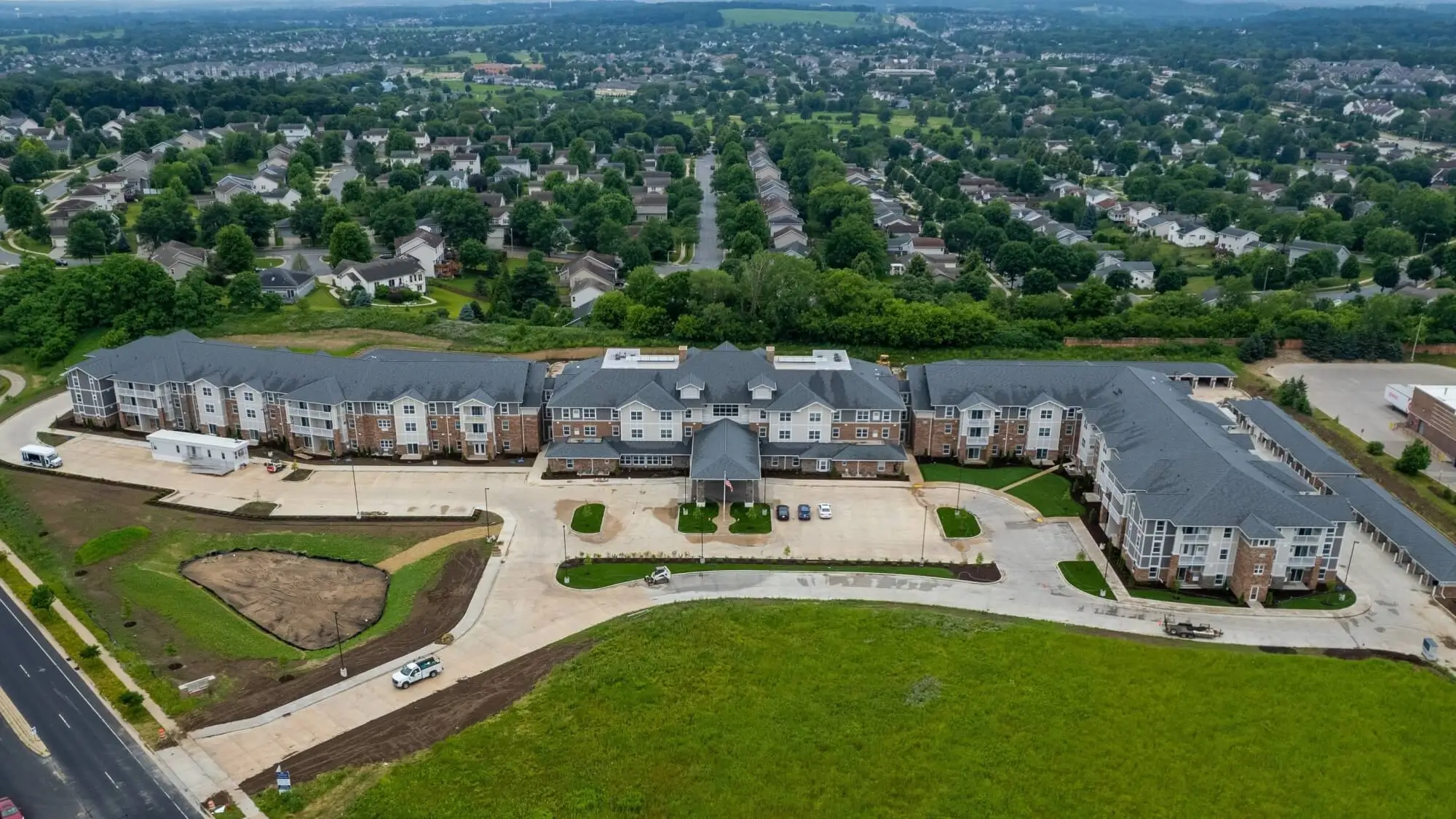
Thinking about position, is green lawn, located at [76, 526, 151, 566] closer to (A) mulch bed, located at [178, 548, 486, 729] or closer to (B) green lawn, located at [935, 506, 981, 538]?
(A) mulch bed, located at [178, 548, 486, 729]

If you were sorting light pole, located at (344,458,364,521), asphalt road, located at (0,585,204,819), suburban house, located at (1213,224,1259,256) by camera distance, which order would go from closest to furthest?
asphalt road, located at (0,585,204,819) < light pole, located at (344,458,364,521) < suburban house, located at (1213,224,1259,256)

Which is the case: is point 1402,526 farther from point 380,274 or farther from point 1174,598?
point 380,274

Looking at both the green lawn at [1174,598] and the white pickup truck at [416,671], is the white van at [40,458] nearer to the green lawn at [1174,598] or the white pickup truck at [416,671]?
the white pickup truck at [416,671]

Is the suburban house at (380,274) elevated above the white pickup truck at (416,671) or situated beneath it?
elevated above

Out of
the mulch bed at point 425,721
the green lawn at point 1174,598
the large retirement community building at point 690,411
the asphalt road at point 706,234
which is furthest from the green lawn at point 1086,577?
the asphalt road at point 706,234

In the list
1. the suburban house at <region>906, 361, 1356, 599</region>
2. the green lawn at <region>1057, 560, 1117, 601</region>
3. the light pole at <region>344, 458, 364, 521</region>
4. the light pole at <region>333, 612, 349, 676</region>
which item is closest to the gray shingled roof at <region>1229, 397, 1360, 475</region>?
the suburban house at <region>906, 361, 1356, 599</region>

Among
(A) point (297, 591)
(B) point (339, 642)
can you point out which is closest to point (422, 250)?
(A) point (297, 591)

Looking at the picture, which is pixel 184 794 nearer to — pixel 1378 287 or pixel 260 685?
pixel 260 685
